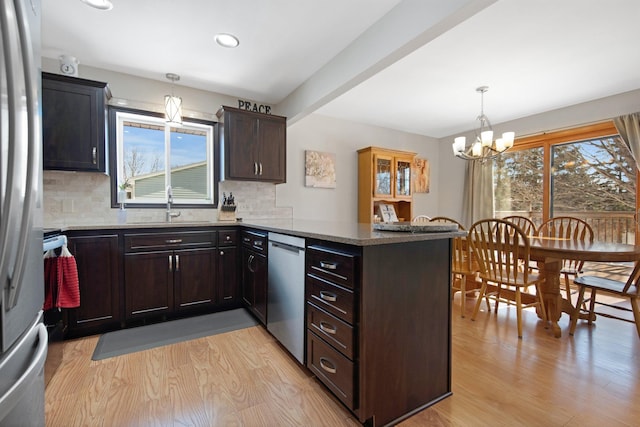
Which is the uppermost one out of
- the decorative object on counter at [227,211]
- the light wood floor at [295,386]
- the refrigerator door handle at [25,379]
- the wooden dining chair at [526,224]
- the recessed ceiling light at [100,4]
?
the recessed ceiling light at [100,4]

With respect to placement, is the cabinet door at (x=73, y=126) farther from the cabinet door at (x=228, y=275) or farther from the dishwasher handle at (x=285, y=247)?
the dishwasher handle at (x=285, y=247)

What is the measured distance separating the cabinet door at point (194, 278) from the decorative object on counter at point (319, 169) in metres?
1.86

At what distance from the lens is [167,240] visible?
2.57m

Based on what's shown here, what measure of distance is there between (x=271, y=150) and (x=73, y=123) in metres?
1.82

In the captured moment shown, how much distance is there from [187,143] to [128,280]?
167 centimetres

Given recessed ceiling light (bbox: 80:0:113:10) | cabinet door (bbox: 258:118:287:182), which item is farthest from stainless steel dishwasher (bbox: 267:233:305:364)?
recessed ceiling light (bbox: 80:0:113:10)

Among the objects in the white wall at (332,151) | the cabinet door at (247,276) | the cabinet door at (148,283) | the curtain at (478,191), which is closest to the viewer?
the cabinet door at (148,283)

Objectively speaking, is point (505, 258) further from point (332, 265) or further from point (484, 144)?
point (332, 265)

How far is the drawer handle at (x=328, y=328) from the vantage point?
A: 57.0 inches

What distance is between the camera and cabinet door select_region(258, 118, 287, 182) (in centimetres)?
333

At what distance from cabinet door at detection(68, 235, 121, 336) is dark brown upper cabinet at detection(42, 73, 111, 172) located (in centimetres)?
71

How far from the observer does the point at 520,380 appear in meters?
1.71

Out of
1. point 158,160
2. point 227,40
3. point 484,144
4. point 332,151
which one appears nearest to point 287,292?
point 227,40

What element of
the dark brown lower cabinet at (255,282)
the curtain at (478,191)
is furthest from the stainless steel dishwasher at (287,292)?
the curtain at (478,191)
